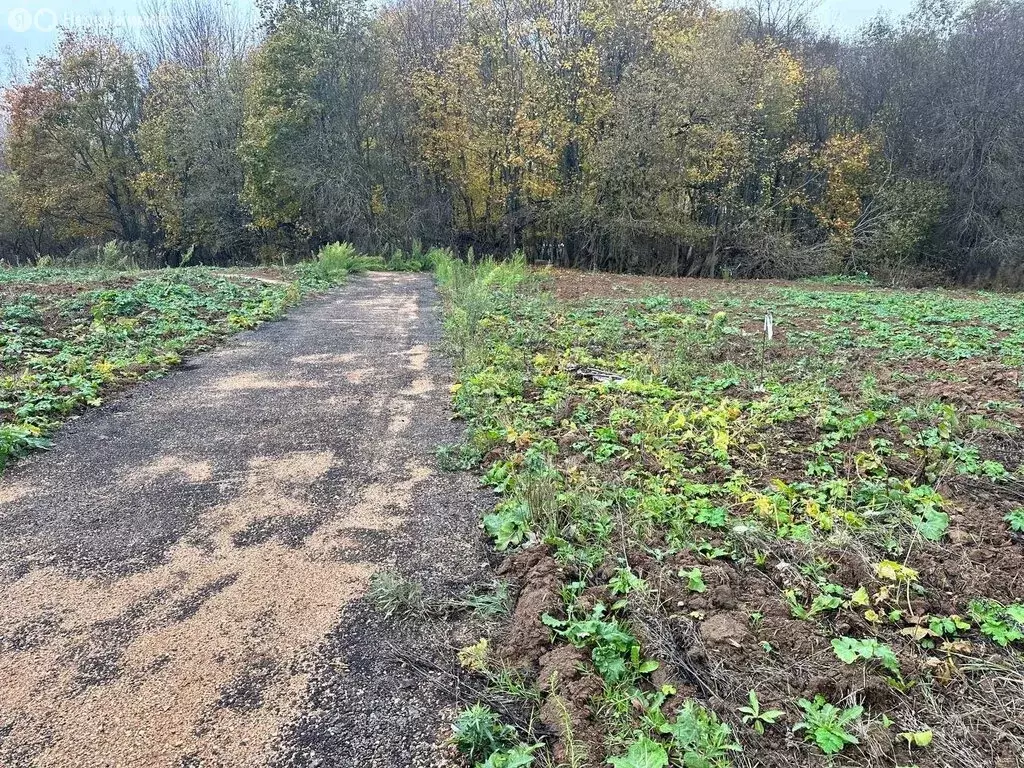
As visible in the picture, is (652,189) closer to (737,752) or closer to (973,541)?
(973,541)

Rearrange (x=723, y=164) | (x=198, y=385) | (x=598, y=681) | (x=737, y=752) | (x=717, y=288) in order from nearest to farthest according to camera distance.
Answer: (x=737, y=752)
(x=598, y=681)
(x=198, y=385)
(x=717, y=288)
(x=723, y=164)

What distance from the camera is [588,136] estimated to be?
18.5 meters

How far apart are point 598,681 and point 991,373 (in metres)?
4.81

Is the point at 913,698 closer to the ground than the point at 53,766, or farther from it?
farther from it

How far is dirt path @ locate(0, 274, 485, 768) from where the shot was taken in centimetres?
196

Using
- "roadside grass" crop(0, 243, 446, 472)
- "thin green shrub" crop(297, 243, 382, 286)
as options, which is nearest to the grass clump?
"roadside grass" crop(0, 243, 446, 472)

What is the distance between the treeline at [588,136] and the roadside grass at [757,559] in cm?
1394

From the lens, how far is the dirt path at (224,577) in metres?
1.96

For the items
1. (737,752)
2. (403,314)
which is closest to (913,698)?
(737,752)

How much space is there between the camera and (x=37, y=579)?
8.93ft

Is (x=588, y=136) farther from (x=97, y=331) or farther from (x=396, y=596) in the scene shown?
(x=396, y=596)

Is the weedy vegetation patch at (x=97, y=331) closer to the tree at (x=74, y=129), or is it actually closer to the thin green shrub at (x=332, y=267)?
the thin green shrub at (x=332, y=267)

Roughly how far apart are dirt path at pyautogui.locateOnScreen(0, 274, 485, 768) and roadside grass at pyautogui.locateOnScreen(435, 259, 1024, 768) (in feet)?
1.17

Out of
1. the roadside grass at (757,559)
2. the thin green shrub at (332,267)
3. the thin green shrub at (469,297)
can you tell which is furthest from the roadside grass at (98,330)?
the roadside grass at (757,559)
